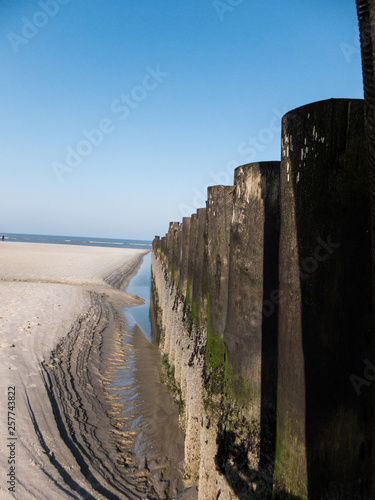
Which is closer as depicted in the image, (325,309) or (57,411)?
(325,309)

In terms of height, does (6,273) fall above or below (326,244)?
below

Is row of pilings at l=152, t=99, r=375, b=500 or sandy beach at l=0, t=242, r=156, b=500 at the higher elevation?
row of pilings at l=152, t=99, r=375, b=500

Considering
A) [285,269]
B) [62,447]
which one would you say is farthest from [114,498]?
[285,269]

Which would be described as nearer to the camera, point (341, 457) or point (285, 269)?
point (341, 457)

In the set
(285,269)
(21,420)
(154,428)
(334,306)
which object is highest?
(285,269)

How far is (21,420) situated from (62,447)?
58cm

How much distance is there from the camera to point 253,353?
2.04 meters

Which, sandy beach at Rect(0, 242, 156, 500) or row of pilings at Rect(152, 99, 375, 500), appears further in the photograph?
sandy beach at Rect(0, 242, 156, 500)

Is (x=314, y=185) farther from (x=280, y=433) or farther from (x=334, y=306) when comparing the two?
(x=280, y=433)

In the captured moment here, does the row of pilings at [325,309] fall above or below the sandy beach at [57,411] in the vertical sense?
above

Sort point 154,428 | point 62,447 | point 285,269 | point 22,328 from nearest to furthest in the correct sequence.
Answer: point 285,269
point 62,447
point 154,428
point 22,328

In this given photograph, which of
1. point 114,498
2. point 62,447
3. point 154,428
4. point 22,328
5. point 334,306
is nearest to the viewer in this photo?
point 334,306

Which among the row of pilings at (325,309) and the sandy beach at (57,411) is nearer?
the row of pilings at (325,309)

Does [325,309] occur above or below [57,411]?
above
